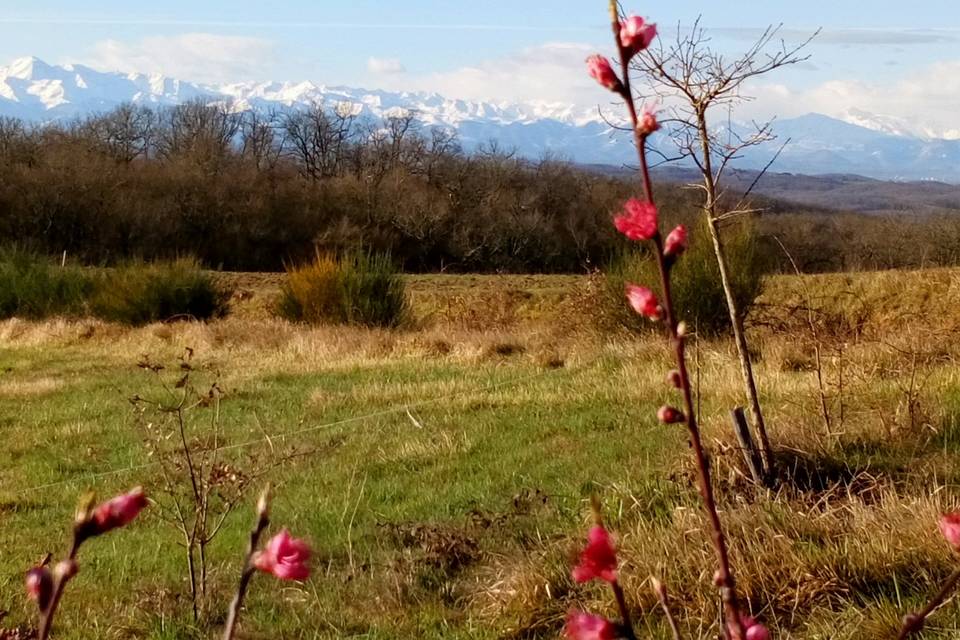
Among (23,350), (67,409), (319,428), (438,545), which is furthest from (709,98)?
(23,350)

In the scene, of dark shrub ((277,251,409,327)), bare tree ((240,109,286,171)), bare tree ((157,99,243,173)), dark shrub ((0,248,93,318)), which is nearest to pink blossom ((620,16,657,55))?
dark shrub ((277,251,409,327))

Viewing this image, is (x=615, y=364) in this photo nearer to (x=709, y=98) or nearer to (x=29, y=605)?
(x=709, y=98)

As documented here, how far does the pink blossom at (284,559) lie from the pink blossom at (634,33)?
2.05 feet

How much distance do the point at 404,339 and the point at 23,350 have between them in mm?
6445

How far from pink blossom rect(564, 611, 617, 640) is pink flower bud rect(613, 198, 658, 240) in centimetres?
39

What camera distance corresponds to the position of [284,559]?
108 cm

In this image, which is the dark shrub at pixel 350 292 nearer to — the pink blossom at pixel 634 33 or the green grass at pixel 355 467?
the green grass at pixel 355 467

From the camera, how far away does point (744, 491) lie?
4469 millimetres

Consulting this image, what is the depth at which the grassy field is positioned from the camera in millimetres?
3652

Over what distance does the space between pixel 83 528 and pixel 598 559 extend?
0.47 meters

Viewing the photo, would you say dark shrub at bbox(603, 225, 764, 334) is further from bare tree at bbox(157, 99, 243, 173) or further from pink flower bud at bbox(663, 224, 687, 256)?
bare tree at bbox(157, 99, 243, 173)

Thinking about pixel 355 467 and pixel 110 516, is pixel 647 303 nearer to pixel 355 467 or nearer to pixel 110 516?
pixel 110 516

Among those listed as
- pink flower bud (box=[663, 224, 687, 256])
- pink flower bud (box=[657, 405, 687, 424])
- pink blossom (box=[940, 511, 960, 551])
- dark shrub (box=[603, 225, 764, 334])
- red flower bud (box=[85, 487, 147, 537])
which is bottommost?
dark shrub (box=[603, 225, 764, 334])

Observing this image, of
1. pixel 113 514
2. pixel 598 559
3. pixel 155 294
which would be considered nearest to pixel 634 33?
pixel 598 559
